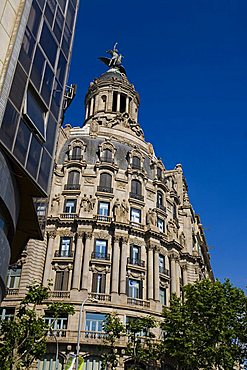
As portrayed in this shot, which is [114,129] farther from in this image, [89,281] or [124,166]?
[89,281]

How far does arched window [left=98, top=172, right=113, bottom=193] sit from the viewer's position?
50.8 meters

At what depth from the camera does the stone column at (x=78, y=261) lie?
43.2 meters

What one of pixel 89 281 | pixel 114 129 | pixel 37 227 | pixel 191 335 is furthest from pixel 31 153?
pixel 114 129

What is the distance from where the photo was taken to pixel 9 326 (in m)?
30.4

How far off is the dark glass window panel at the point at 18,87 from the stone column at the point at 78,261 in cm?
2830

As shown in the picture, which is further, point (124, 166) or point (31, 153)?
point (124, 166)

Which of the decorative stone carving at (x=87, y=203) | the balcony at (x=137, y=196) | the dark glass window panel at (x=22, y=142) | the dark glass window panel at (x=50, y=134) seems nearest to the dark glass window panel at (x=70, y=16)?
the dark glass window panel at (x=50, y=134)

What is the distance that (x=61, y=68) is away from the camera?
2422cm

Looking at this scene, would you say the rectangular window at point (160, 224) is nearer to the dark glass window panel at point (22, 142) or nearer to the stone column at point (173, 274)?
the stone column at point (173, 274)

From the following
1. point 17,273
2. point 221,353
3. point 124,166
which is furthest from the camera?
point 124,166

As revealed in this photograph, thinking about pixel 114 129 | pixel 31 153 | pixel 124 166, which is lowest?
pixel 31 153

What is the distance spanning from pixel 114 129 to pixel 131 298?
87.0ft

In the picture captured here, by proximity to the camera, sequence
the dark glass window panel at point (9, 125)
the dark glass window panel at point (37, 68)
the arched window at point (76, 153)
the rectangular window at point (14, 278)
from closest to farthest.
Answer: the dark glass window panel at point (9, 125) → the dark glass window panel at point (37, 68) → the rectangular window at point (14, 278) → the arched window at point (76, 153)

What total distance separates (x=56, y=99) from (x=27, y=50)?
11.7 ft
